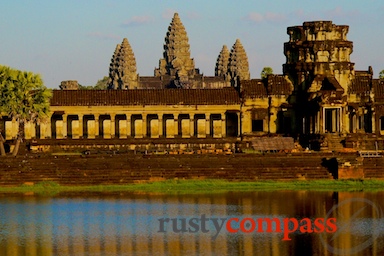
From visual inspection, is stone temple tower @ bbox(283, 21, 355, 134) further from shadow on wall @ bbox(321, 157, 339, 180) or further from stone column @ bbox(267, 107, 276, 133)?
shadow on wall @ bbox(321, 157, 339, 180)

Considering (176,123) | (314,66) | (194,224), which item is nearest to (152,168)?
(194,224)

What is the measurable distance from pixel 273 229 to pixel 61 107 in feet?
153

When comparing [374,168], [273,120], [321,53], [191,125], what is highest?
[321,53]

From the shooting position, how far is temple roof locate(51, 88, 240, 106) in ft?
301

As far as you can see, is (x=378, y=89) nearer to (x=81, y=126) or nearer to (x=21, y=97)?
(x=81, y=126)

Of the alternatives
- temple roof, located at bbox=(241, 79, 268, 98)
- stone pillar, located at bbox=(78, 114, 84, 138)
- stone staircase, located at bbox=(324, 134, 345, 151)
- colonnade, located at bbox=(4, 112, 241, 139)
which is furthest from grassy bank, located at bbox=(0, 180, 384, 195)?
stone pillar, located at bbox=(78, 114, 84, 138)

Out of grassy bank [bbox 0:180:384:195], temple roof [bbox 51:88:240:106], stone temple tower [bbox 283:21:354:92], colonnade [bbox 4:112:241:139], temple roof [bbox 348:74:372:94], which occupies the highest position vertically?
stone temple tower [bbox 283:21:354:92]

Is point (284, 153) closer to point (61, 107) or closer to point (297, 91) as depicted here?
point (297, 91)

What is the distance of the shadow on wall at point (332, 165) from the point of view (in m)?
70.4

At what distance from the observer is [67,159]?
233 ft

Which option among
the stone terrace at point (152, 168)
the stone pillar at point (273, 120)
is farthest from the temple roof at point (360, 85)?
the stone terrace at point (152, 168)

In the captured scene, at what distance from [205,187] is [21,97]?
64.0ft

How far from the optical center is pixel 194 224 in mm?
49781

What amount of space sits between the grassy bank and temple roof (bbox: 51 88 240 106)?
23.8 metres
